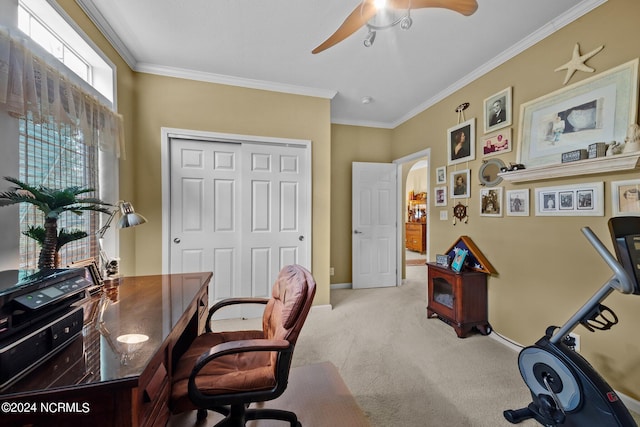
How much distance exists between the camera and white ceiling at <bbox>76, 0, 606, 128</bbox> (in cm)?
190

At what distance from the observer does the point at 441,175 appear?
3258mm

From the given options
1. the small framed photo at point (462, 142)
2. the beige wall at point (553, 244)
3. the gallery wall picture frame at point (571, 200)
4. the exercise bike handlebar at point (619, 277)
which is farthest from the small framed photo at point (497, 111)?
the exercise bike handlebar at point (619, 277)

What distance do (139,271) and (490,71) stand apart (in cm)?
412

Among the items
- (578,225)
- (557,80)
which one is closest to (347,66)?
(557,80)

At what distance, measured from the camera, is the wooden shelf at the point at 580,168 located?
1530 millimetres

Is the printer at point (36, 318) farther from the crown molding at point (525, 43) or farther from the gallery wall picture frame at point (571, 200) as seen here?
the crown molding at point (525, 43)

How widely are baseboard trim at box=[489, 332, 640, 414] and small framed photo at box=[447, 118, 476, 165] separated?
181 cm

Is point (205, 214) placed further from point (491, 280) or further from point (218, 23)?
point (491, 280)

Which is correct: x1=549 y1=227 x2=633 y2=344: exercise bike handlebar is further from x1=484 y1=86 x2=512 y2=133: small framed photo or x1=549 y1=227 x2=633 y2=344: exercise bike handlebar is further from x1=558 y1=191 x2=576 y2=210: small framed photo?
x1=484 y1=86 x2=512 y2=133: small framed photo

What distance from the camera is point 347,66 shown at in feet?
8.71

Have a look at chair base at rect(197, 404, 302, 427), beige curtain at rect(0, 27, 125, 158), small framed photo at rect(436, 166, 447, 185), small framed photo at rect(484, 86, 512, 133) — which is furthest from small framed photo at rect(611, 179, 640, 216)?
beige curtain at rect(0, 27, 125, 158)

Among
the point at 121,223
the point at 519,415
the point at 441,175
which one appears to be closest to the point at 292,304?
the point at 121,223

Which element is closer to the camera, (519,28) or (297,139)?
(519,28)

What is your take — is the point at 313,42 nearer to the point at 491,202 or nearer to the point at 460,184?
the point at 460,184
